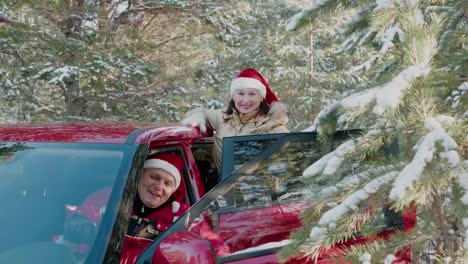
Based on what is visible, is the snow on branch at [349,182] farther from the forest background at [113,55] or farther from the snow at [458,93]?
the forest background at [113,55]

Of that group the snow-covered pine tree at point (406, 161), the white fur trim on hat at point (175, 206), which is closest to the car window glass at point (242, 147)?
the white fur trim on hat at point (175, 206)

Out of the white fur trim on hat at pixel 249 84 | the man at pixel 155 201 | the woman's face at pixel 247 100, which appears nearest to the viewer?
the man at pixel 155 201

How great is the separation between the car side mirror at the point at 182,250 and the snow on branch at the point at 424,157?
933 millimetres

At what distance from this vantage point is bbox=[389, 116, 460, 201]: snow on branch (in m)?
1.60

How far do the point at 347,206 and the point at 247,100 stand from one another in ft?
8.33

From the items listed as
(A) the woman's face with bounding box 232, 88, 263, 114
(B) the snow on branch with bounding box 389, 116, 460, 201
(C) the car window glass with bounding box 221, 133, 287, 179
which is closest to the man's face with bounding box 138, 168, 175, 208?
(C) the car window glass with bounding box 221, 133, 287, 179

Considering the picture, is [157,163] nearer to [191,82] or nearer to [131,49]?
[131,49]

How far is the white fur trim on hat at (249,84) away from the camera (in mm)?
4412

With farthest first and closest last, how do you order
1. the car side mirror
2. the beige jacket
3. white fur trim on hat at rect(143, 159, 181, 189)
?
the beige jacket < white fur trim on hat at rect(143, 159, 181, 189) < the car side mirror

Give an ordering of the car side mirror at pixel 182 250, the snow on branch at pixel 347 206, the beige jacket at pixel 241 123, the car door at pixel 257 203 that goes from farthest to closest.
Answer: the beige jacket at pixel 241 123, the car door at pixel 257 203, the car side mirror at pixel 182 250, the snow on branch at pixel 347 206

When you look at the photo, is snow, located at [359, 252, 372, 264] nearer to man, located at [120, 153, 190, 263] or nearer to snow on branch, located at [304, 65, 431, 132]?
snow on branch, located at [304, 65, 431, 132]

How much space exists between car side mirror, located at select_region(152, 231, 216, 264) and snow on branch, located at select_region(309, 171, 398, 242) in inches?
23.5

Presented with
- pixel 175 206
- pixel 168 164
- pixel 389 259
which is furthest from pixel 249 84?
pixel 389 259

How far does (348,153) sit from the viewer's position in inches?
77.5
